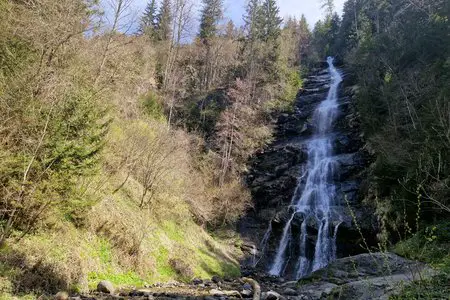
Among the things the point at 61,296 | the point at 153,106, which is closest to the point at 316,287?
the point at 61,296

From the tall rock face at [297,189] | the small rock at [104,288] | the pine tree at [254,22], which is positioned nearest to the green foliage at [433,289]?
the small rock at [104,288]

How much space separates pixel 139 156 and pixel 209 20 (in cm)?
4388

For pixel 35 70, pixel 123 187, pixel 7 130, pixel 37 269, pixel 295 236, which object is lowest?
pixel 295 236

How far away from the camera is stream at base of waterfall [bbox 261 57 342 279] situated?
21062 mm

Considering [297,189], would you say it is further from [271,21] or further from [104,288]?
[271,21]

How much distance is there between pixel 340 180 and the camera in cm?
2623

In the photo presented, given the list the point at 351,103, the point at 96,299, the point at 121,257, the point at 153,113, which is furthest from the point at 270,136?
the point at 96,299

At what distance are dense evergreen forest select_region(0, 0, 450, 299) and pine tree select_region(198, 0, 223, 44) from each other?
59.6ft

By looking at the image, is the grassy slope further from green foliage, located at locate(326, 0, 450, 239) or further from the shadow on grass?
green foliage, located at locate(326, 0, 450, 239)

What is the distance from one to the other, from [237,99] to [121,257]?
74.2 ft

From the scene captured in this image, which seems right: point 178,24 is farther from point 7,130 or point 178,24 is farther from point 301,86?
point 301,86

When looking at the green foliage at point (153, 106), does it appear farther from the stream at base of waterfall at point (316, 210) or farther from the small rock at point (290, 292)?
the small rock at point (290, 292)

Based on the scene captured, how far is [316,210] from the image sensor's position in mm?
23859

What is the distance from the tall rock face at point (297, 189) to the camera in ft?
70.4
